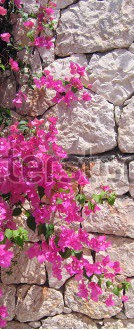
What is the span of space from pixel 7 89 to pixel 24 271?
0.93 metres

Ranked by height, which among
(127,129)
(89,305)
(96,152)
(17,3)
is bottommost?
(89,305)

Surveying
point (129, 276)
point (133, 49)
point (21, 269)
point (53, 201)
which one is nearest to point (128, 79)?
point (133, 49)

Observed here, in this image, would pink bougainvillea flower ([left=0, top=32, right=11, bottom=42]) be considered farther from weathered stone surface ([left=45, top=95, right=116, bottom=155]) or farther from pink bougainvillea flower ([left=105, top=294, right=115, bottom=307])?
pink bougainvillea flower ([left=105, top=294, right=115, bottom=307])

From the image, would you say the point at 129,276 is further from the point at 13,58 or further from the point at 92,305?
the point at 13,58

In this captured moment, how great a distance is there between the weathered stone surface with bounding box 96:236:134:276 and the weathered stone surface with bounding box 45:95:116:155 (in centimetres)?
44

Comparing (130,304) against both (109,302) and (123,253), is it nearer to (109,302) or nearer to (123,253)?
(109,302)

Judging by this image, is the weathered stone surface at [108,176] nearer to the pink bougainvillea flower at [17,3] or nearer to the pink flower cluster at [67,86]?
the pink flower cluster at [67,86]

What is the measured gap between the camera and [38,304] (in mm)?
1612

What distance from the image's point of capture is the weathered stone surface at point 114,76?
1646 millimetres

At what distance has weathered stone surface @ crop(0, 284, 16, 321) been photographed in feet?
5.38

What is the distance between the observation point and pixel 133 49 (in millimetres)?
1650

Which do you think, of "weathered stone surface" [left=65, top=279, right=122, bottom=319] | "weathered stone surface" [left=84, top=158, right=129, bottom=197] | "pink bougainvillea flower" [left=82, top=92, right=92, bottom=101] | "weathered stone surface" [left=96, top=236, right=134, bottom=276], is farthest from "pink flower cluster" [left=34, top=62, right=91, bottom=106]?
"weathered stone surface" [left=65, top=279, right=122, bottom=319]

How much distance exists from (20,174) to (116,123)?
57cm

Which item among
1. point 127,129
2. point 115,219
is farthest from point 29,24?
point 115,219
